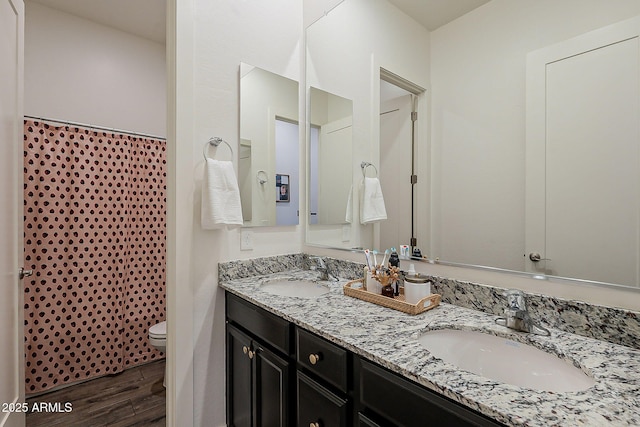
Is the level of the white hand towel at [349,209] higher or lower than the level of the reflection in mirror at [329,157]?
lower

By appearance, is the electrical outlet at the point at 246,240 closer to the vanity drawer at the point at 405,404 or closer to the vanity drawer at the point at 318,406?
the vanity drawer at the point at 318,406

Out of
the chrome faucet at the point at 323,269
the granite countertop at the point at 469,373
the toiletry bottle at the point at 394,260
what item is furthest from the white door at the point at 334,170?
the granite countertop at the point at 469,373

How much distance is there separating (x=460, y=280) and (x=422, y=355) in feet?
1.64

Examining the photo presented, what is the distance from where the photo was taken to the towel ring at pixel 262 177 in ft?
5.80

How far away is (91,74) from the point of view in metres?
2.52

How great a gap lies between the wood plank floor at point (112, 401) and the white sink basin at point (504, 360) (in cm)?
173

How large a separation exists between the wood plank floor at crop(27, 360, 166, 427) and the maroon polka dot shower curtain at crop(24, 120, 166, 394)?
0.38ft

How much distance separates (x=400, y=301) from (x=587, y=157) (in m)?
0.74

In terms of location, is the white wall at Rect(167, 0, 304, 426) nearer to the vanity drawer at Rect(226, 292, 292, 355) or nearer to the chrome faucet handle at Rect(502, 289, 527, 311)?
the vanity drawer at Rect(226, 292, 292, 355)

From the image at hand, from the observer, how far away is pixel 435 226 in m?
1.30

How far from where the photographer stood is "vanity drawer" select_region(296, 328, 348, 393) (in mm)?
914

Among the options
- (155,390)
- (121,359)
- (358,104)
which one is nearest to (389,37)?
(358,104)

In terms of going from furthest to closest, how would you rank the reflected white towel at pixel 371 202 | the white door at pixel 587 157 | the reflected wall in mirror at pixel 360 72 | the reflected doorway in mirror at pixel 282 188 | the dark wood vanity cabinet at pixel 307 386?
the reflected doorway in mirror at pixel 282 188 → the reflected white towel at pixel 371 202 → the reflected wall in mirror at pixel 360 72 → the white door at pixel 587 157 → the dark wood vanity cabinet at pixel 307 386

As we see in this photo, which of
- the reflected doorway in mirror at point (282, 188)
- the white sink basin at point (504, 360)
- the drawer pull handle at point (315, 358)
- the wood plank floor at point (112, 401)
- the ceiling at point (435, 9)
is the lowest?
the wood plank floor at point (112, 401)
